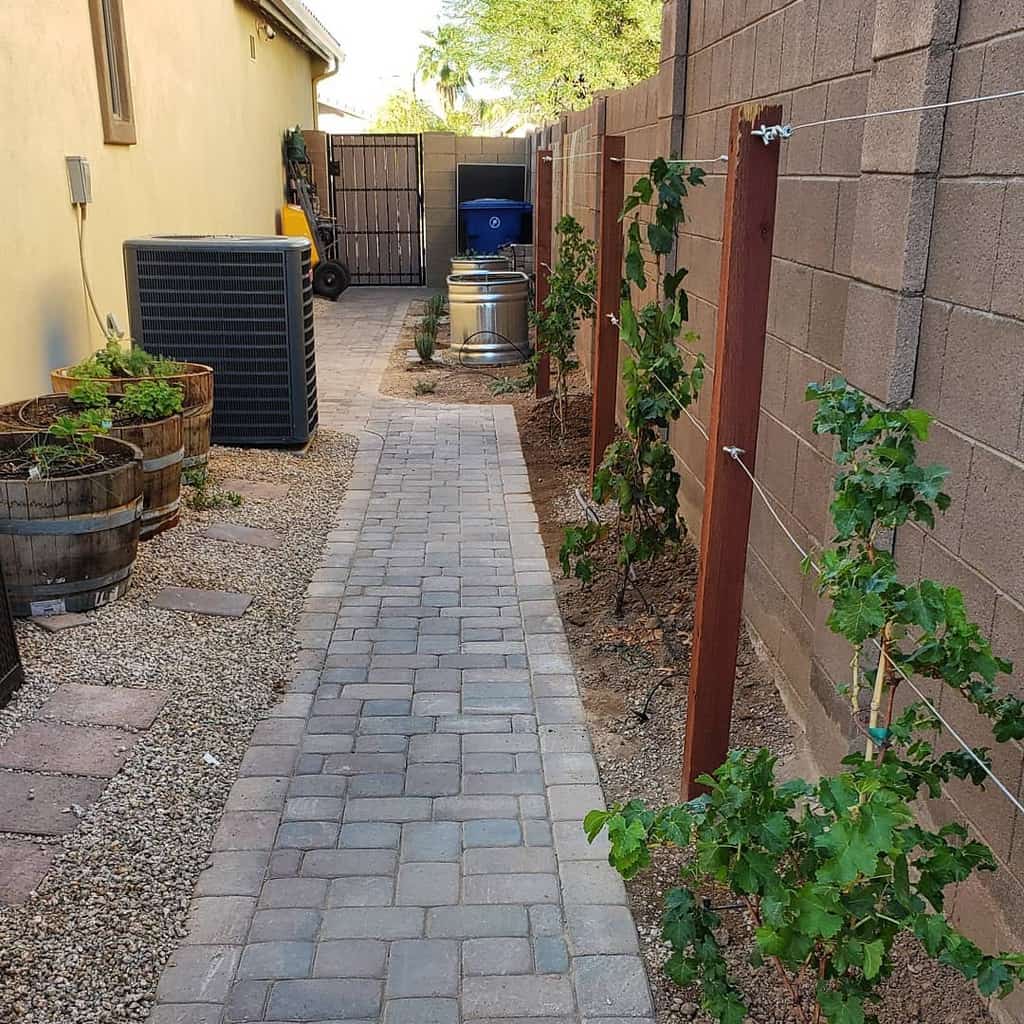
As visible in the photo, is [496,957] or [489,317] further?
[489,317]

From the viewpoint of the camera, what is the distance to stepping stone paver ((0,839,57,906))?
2.54m

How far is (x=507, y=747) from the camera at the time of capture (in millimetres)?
3332

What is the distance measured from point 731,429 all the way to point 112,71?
242 inches

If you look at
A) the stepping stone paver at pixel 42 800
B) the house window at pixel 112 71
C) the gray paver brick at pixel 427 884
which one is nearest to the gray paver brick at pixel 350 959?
the gray paver brick at pixel 427 884

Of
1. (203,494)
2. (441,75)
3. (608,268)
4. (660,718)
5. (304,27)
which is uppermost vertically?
(441,75)

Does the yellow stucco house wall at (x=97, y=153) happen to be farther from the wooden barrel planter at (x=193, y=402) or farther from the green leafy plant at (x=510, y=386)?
the green leafy plant at (x=510, y=386)

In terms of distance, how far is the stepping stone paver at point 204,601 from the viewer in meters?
4.29

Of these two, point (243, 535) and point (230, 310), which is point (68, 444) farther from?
point (230, 310)

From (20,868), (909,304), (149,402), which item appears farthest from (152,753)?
(909,304)

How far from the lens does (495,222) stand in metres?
15.2

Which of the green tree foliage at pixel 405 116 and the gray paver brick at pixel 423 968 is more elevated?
the green tree foliage at pixel 405 116

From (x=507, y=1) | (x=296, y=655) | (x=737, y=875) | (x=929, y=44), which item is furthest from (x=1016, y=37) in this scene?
(x=507, y=1)

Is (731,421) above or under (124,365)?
above

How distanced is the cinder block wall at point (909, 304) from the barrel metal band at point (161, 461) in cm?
282
